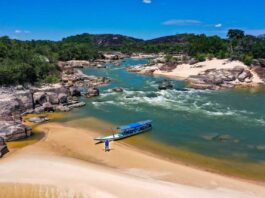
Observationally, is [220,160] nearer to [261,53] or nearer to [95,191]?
[95,191]

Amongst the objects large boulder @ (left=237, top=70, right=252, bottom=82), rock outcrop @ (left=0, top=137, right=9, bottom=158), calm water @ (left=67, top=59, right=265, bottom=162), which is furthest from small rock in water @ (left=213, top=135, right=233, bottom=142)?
large boulder @ (left=237, top=70, right=252, bottom=82)

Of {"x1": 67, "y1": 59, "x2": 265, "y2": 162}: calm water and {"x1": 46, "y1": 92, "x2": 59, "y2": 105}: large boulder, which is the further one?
{"x1": 46, "y1": 92, "x2": 59, "y2": 105}: large boulder

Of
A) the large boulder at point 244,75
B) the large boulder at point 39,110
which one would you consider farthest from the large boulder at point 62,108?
the large boulder at point 244,75

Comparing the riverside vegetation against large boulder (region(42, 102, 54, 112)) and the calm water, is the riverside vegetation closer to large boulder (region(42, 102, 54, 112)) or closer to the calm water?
large boulder (region(42, 102, 54, 112))

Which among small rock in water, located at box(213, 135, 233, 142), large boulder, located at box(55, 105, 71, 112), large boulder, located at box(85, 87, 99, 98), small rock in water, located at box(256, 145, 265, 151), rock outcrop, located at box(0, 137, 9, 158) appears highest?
large boulder, located at box(85, 87, 99, 98)

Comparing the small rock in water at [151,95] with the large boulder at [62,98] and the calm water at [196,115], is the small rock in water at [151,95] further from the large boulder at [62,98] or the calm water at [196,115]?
the large boulder at [62,98]
